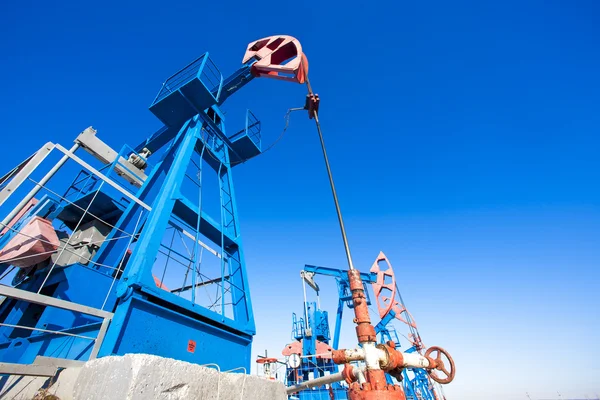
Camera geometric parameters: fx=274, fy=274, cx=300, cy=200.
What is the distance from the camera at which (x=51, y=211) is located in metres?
8.11

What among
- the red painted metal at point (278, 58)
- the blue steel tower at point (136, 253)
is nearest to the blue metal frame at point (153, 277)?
the blue steel tower at point (136, 253)

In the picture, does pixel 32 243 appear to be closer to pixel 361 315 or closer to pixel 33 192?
pixel 33 192

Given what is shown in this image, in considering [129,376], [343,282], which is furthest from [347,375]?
[343,282]

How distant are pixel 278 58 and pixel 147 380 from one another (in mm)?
4654

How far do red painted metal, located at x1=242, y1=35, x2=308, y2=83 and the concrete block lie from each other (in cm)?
381

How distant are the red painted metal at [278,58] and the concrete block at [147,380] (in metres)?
3.81

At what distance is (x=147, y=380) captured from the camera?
1.59 meters

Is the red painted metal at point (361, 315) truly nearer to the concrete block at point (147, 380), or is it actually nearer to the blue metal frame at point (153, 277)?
the concrete block at point (147, 380)

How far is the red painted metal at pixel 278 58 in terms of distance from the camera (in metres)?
4.12

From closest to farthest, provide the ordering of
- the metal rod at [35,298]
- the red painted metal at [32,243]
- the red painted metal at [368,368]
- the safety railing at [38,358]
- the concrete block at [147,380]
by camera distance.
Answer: the concrete block at [147,380] → the red painted metal at [368,368] → the safety railing at [38,358] → the metal rod at [35,298] → the red painted metal at [32,243]

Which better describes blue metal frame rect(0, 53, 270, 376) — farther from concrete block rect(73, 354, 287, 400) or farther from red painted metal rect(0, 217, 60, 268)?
concrete block rect(73, 354, 287, 400)

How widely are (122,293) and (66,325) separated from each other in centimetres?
208

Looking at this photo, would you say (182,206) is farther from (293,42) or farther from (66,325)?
(293,42)

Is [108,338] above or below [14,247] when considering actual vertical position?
below
